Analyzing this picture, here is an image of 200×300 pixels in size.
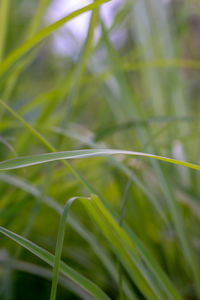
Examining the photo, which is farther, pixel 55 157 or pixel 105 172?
pixel 105 172

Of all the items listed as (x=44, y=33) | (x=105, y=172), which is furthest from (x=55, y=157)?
(x=105, y=172)

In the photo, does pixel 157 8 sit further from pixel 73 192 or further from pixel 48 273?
pixel 48 273

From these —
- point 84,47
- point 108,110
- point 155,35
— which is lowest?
point 84,47

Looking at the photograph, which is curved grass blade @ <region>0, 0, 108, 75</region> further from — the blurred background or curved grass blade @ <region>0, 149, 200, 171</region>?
curved grass blade @ <region>0, 149, 200, 171</region>

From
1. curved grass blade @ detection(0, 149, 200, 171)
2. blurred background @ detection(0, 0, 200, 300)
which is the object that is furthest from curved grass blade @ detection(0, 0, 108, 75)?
curved grass blade @ detection(0, 149, 200, 171)

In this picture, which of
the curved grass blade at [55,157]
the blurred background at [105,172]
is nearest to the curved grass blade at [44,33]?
the blurred background at [105,172]

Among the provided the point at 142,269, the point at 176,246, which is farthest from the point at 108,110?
the point at 142,269

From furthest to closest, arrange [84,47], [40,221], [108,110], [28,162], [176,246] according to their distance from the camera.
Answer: [108,110] → [40,221] → [176,246] → [84,47] → [28,162]

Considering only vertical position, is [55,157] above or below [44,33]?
below

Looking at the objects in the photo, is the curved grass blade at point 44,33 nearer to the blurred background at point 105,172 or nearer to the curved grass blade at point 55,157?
the blurred background at point 105,172

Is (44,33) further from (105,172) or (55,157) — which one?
(105,172)

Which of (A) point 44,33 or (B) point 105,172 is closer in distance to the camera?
(A) point 44,33
